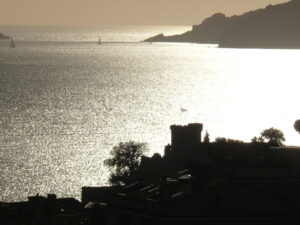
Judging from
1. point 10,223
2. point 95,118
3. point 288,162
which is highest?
point 288,162

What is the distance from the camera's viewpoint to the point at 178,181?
107 ft

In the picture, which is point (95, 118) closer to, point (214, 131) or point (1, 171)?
point (214, 131)

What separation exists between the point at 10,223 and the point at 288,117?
488ft

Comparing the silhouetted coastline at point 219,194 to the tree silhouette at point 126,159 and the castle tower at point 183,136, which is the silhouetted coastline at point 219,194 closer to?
the castle tower at point 183,136

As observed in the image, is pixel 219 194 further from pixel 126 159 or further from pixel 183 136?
pixel 126 159

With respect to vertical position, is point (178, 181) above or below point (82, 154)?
above

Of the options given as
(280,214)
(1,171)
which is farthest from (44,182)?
(280,214)

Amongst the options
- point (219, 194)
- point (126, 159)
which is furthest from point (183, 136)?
point (219, 194)

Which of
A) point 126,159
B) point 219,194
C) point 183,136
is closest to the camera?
point 219,194

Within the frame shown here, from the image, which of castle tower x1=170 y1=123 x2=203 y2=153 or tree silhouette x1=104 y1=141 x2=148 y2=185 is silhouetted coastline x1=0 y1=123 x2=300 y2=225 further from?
tree silhouette x1=104 y1=141 x2=148 y2=185

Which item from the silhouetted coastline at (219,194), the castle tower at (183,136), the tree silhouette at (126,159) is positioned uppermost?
the silhouetted coastline at (219,194)

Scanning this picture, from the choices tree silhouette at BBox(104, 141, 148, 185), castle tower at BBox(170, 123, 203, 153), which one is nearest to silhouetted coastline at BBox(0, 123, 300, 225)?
castle tower at BBox(170, 123, 203, 153)


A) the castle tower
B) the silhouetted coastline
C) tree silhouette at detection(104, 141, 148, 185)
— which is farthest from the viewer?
tree silhouette at detection(104, 141, 148, 185)

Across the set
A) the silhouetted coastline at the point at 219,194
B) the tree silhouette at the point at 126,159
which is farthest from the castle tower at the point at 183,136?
the silhouetted coastline at the point at 219,194
